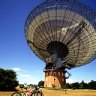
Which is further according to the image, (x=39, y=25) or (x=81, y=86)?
(x=81, y=86)

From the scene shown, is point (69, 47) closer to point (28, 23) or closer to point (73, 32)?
point (73, 32)

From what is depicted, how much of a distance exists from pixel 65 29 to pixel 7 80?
752 inches

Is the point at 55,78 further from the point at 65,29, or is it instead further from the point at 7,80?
the point at 7,80

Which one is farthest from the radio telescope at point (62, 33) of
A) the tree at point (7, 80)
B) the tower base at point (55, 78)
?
the tree at point (7, 80)

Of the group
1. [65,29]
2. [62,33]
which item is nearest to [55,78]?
[62,33]

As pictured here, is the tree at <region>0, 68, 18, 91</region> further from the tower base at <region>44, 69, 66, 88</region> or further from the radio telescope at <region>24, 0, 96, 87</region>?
the tower base at <region>44, 69, 66, 88</region>

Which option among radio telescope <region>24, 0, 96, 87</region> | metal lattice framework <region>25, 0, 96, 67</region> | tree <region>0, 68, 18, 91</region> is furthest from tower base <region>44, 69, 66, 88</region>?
tree <region>0, 68, 18, 91</region>

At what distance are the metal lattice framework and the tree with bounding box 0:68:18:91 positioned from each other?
1392 centimetres

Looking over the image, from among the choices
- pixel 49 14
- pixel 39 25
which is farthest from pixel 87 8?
pixel 39 25

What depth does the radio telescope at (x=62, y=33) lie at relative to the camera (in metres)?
57.0

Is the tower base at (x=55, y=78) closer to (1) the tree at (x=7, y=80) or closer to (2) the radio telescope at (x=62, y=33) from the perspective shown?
(2) the radio telescope at (x=62, y=33)

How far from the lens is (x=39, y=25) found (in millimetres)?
61469

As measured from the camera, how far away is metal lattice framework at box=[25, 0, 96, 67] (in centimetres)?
5681

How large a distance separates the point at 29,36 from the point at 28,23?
14.9 feet
